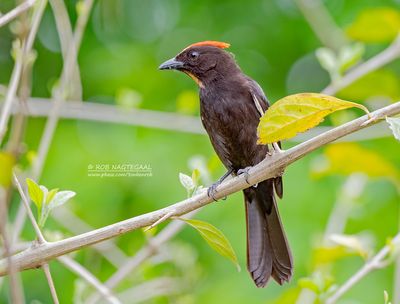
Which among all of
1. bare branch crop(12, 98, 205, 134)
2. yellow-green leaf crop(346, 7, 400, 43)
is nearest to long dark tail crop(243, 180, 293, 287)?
bare branch crop(12, 98, 205, 134)

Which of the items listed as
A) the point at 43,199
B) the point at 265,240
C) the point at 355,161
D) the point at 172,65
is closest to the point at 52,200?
the point at 43,199

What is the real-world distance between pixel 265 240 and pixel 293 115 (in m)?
1.47

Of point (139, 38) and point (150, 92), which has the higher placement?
point (139, 38)

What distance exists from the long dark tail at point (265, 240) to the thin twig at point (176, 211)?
0.98 metres

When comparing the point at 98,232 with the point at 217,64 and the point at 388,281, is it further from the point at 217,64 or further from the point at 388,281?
the point at 388,281

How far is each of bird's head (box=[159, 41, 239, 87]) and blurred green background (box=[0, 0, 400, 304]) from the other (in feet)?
0.45

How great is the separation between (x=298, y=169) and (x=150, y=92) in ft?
5.03

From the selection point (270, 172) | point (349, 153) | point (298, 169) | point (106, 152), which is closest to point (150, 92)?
point (106, 152)

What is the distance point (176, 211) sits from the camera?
2.19 m

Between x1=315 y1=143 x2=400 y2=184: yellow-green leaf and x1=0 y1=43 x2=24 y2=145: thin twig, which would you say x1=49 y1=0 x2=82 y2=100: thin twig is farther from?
x1=315 y1=143 x2=400 y2=184: yellow-green leaf

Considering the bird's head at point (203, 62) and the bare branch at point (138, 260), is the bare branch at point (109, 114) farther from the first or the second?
the bare branch at point (138, 260)

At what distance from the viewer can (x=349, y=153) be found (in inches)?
124

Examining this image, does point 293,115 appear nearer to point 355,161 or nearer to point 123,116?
point 355,161

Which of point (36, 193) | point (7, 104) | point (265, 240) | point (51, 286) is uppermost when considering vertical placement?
point (7, 104)
